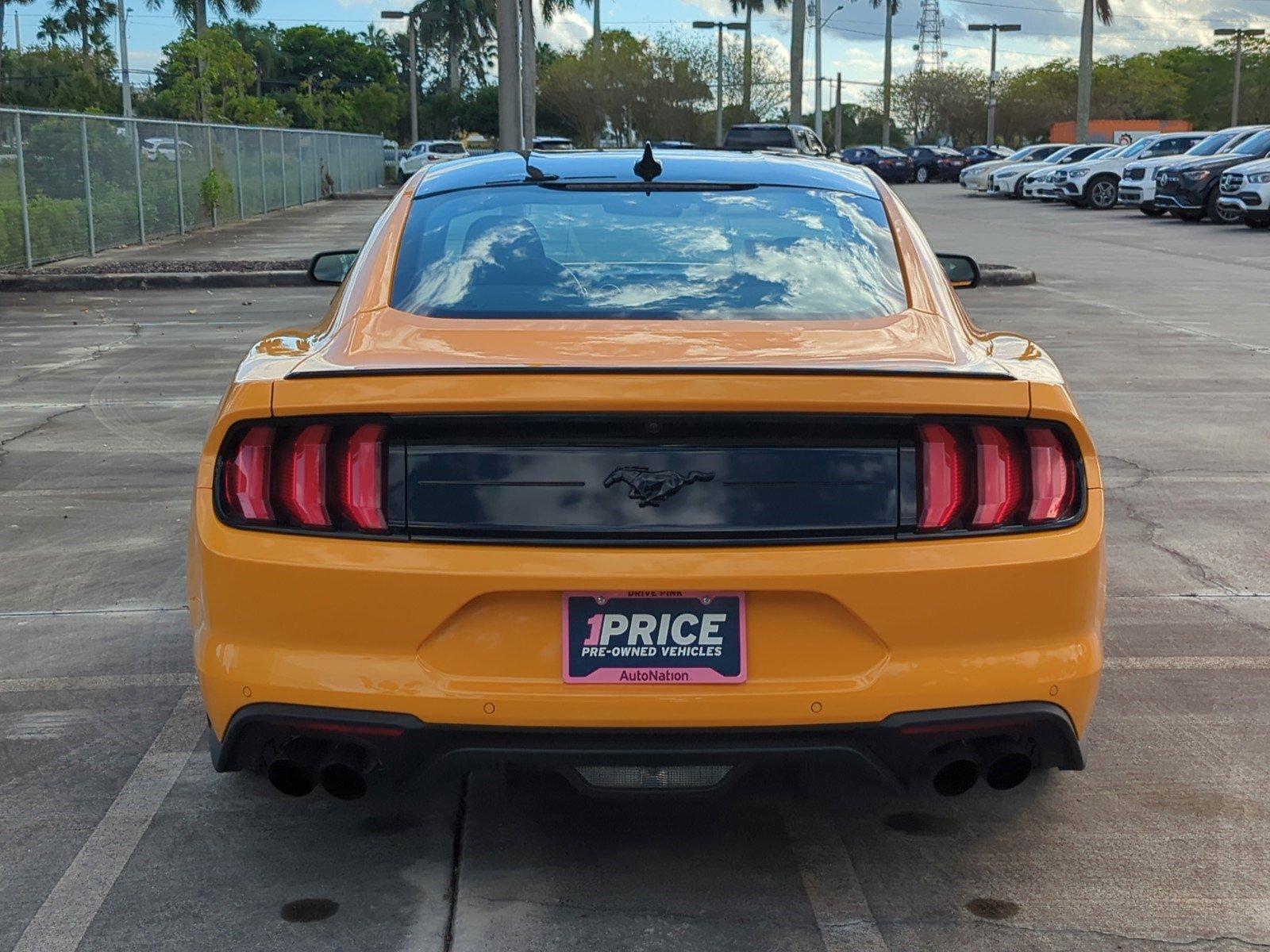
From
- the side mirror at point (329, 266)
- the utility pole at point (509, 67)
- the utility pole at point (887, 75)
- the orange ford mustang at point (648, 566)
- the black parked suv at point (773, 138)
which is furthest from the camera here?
the utility pole at point (887, 75)

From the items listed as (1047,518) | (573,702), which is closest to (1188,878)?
(1047,518)

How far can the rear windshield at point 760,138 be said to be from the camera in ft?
99.7

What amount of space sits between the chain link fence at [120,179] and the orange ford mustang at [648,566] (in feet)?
55.6

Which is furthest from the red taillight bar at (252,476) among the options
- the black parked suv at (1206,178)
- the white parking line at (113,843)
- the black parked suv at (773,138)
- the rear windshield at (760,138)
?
the black parked suv at (1206,178)

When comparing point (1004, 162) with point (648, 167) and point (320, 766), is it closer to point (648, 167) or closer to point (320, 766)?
point (648, 167)

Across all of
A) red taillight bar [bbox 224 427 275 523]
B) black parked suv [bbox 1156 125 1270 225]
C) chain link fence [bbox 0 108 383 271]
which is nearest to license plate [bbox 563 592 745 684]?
red taillight bar [bbox 224 427 275 523]

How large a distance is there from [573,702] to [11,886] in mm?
1422

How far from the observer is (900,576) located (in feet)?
10.2

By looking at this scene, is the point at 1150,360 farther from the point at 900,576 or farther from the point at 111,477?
the point at 900,576

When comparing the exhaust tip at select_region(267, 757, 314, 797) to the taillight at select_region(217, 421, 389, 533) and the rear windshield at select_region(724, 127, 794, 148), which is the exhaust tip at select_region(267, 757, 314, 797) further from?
the rear windshield at select_region(724, 127, 794, 148)

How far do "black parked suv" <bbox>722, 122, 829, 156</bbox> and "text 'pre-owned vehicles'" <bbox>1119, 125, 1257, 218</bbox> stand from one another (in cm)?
699

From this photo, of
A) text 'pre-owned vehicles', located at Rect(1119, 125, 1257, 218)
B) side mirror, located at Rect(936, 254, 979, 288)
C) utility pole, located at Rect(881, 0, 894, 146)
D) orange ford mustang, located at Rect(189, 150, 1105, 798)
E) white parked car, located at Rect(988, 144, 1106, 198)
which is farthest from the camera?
utility pole, located at Rect(881, 0, 894, 146)

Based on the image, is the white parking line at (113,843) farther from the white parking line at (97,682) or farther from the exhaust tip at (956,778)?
the exhaust tip at (956,778)

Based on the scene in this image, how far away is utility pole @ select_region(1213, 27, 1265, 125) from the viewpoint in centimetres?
8488
